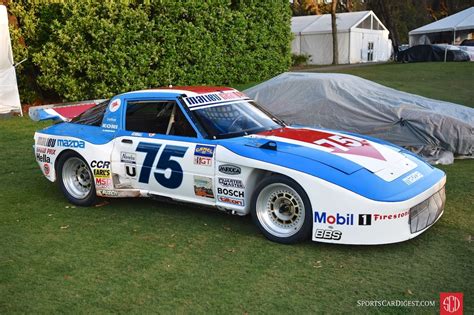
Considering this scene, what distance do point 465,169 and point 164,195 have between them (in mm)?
4508

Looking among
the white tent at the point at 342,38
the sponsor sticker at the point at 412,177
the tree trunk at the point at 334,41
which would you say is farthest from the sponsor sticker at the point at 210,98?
the white tent at the point at 342,38

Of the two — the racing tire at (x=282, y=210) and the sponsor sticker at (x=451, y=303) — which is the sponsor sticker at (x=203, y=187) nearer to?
the racing tire at (x=282, y=210)

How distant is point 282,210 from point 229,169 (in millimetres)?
648

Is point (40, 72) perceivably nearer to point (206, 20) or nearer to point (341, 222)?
point (206, 20)

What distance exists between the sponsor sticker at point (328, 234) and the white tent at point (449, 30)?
40.6 metres

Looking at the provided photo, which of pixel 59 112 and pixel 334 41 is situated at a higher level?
pixel 334 41

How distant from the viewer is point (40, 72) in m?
15.3

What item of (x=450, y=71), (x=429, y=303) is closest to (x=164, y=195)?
(x=429, y=303)

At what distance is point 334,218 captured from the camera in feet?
14.3

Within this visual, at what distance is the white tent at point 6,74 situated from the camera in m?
13.2

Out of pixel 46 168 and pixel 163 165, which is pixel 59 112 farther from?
pixel 163 165

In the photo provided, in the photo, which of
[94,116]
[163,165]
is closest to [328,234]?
[163,165]

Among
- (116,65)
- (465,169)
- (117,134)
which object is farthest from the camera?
(116,65)

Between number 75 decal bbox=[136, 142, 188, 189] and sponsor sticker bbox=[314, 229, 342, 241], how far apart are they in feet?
5.23
